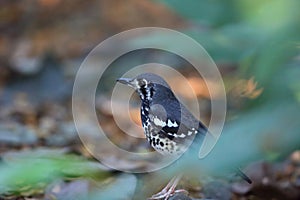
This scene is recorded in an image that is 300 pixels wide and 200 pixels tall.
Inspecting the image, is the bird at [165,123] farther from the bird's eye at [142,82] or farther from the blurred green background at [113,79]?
the blurred green background at [113,79]

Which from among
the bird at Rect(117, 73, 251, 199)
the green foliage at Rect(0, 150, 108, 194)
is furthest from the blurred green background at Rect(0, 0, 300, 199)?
the bird at Rect(117, 73, 251, 199)

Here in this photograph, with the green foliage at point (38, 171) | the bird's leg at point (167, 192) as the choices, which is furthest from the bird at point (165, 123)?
the green foliage at point (38, 171)

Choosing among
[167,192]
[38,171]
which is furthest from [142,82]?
[38,171]

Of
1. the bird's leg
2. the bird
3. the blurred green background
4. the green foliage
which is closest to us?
the green foliage

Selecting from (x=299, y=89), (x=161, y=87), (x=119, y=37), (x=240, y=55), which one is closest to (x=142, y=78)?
(x=161, y=87)

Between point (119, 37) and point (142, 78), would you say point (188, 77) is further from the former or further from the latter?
point (142, 78)

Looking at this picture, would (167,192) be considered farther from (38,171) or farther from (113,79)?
(113,79)

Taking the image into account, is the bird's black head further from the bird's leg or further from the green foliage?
the green foliage
